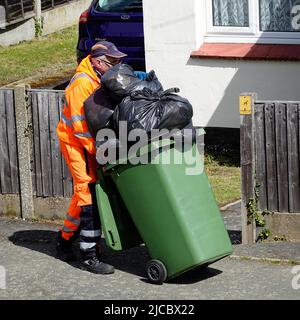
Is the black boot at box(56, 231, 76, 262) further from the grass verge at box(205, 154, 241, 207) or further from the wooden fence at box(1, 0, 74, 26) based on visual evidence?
the wooden fence at box(1, 0, 74, 26)

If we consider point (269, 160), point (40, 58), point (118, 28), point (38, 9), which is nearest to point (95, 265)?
point (269, 160)

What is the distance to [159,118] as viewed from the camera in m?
7.77

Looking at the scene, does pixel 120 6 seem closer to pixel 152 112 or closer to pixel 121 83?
pixel 121 83

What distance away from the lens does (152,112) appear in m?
7.80

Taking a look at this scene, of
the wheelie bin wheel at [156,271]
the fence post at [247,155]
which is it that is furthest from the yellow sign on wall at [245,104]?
the wheelie bin wheel at [156,271]

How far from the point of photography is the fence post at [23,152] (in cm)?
948

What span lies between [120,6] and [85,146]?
5070 mm

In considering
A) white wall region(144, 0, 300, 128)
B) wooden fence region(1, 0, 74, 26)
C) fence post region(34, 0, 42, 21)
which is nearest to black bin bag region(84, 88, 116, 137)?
white wall region(144, 0, 300, 128)

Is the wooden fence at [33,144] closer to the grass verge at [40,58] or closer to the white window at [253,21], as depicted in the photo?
the white window at [253,21]

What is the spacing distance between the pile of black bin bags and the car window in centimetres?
484

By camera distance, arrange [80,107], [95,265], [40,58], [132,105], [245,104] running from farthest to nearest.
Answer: [40,58]
[245,104]
[95,265]
[80,107]
[132,105]

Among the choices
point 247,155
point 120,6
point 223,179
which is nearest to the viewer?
point 247,155

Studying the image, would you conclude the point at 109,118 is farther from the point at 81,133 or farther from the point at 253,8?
the point at 253,8

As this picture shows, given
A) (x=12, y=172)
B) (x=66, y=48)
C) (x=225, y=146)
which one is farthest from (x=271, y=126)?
(x=66, y=48)
